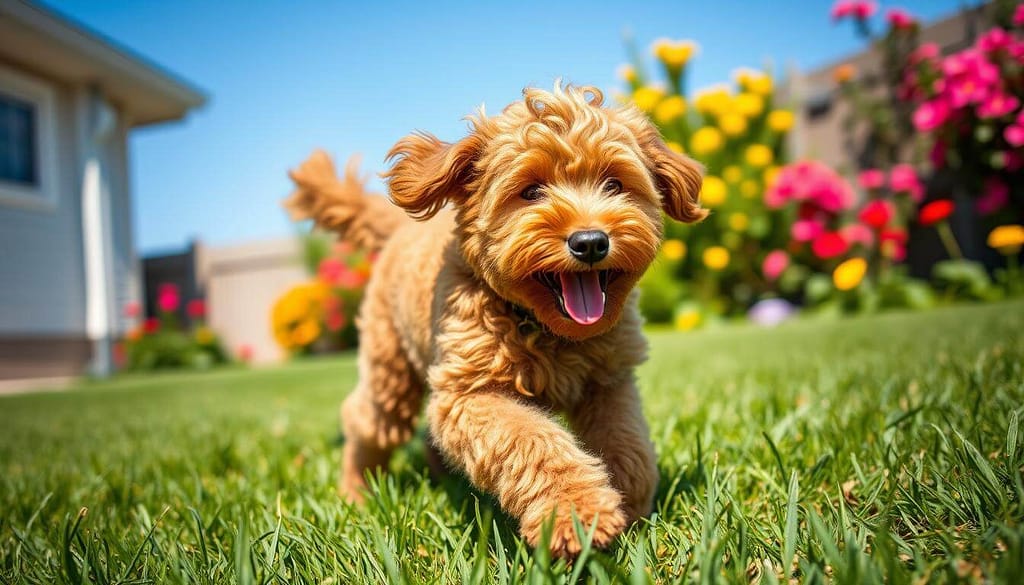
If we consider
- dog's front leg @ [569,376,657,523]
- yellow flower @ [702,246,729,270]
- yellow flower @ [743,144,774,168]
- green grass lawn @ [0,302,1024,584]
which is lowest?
Result: green grass lawn @ [0,302,1024,584]

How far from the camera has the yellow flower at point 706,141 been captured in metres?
10.2

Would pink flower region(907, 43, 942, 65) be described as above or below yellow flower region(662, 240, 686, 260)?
above

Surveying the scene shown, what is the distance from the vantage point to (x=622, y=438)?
6.38 feet

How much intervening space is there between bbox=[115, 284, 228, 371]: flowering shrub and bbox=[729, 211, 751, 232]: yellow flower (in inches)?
446

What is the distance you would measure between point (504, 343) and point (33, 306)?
1224 centimetres

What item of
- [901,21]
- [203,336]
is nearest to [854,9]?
[901,21]

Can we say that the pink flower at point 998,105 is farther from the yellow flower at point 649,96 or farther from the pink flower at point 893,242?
the yellow flower at point 649,96

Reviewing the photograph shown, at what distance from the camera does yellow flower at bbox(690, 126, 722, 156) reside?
1020 cm

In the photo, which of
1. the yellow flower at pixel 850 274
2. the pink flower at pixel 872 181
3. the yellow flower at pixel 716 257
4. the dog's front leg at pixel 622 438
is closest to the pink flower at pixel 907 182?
the pink flower at pixel 872 181

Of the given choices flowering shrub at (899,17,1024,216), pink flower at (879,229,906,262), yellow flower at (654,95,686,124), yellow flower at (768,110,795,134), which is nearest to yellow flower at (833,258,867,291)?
pink flower at (879,229,906,262)

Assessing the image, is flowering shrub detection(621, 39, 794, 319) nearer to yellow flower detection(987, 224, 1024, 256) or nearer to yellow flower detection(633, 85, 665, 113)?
yellow flower detection(633, 85, 665, 113)

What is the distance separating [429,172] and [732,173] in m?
9.08

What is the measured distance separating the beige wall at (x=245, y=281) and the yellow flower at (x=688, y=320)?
10689mm

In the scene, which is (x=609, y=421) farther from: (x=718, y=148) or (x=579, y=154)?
(x=718, y=148)
